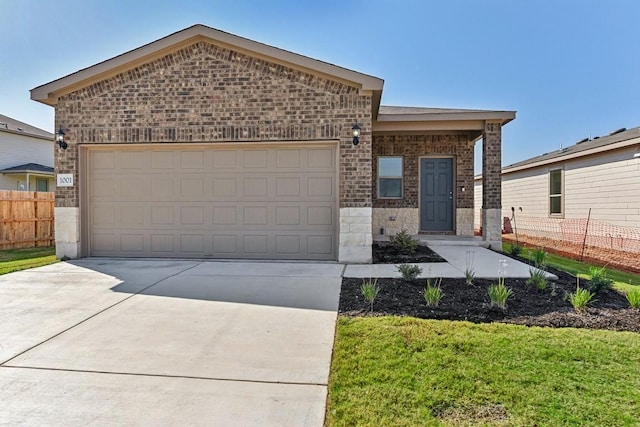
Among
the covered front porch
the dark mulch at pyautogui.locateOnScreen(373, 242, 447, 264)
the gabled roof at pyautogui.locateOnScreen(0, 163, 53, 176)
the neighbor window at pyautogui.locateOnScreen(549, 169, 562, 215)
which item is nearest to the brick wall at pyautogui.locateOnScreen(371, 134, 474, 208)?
the covered front porch

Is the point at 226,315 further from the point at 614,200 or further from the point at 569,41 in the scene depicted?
the point at 569,41

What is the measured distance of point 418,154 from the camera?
39.1ft

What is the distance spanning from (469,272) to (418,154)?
20.8 ft

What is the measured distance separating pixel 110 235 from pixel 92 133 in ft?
7.78

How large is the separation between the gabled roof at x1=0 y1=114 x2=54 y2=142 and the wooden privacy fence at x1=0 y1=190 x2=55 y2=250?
1005 cm

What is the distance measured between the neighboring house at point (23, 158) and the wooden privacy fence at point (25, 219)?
840 centimetres

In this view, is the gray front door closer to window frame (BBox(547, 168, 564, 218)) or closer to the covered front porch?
the covered front porch

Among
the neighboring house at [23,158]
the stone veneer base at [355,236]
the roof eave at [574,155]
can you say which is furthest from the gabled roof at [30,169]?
the roof eave at [574,155]

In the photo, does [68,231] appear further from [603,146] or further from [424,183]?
[603,146]

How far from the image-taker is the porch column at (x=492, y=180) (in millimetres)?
9758

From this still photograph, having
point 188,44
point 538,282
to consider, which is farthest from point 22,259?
point 538,282

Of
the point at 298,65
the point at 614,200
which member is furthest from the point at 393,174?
the point at 614,200

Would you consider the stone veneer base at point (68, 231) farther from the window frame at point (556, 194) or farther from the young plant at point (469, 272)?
the window frame at point (556, 194)

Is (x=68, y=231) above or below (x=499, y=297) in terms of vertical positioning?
above
